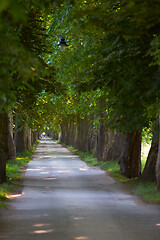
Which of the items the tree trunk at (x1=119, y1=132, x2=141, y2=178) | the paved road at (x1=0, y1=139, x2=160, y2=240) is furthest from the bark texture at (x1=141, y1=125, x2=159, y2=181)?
the tree trunk at (x1=119, y1=132, x2=141, y2=178)

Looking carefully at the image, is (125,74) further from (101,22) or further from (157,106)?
(101,22)

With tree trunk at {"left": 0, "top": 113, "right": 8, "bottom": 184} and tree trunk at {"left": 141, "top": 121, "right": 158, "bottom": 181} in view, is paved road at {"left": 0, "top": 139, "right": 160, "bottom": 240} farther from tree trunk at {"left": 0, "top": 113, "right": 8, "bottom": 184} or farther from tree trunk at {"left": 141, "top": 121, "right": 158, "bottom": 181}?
tree trunk at {"left": 141, "top": 121, "right": 158, "bottom": 181}

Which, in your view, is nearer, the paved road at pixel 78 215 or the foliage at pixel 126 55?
the paved road at pixel 78 215

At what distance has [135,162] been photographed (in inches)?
808

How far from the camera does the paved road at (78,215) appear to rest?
8312 millimetres

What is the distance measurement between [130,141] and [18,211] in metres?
9.97

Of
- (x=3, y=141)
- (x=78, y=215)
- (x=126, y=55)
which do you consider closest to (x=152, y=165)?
(x=3, y=141)

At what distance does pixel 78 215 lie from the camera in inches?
411

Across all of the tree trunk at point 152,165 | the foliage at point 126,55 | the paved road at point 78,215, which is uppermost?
the foliage at point 126,55

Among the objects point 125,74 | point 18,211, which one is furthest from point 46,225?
point 125,74

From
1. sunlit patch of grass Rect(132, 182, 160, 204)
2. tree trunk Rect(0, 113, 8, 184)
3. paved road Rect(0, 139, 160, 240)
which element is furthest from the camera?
tree trunk Rect(0, 113, 8, 184)

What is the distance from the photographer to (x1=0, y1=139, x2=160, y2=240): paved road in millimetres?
8312

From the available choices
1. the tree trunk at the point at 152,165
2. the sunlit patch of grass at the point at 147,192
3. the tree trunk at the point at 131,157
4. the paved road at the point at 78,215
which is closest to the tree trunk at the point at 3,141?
the paved road at the point at 78,215

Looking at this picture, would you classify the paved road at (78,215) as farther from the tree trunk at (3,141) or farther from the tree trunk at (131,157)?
the tree trunk at (131,157)
